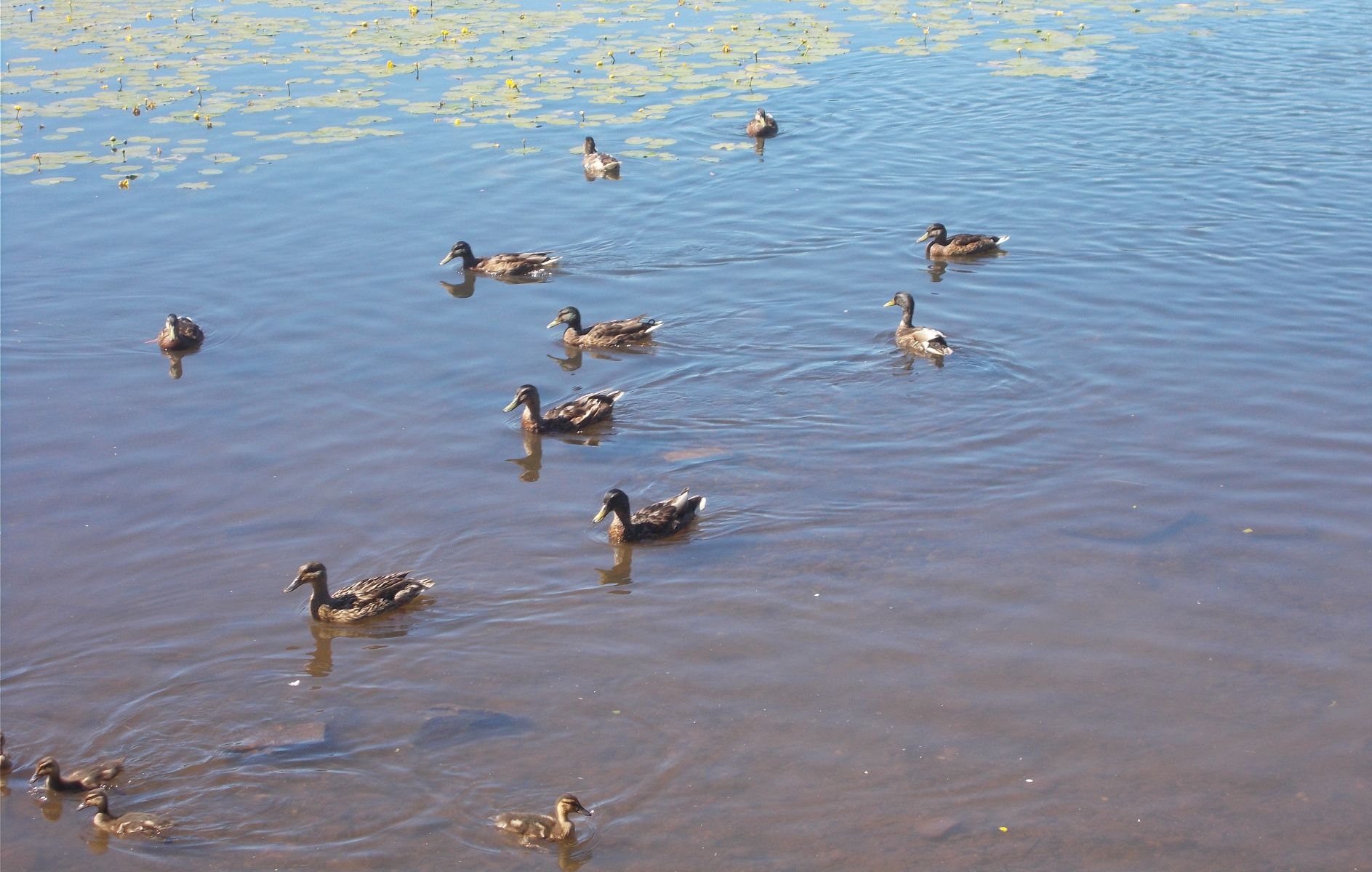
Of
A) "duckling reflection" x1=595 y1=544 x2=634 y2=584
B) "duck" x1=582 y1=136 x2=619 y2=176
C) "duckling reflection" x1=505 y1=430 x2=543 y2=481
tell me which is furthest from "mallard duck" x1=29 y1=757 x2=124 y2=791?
"duck" x1=582 y1=136 x2=619 y2=176

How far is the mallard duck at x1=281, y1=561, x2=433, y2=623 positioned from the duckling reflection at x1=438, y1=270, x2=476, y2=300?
664 cm

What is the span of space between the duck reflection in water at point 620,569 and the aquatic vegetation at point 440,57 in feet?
37.4

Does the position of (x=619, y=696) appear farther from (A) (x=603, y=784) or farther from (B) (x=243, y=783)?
(B) (x=243, y=783)

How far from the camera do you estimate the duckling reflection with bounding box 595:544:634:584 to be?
405 inches

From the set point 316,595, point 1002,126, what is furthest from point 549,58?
point 316,595

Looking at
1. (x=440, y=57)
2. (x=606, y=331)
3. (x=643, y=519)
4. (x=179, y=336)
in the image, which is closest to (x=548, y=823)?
(x=643, y=519)

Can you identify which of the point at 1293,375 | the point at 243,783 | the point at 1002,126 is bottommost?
the point at 243,783

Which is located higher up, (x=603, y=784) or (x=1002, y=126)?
(x=1002, y=126)

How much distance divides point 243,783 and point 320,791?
49 centimetres

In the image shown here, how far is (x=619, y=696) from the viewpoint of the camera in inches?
348

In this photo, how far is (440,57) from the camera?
26.3 m

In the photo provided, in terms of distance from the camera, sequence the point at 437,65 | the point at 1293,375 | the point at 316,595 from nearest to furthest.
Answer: the point at 316,595 → the point at 1293,375 → the point at 437,65

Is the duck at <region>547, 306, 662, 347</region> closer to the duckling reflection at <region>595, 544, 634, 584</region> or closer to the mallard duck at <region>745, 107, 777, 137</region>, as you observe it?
the duckling reflection at <region>595, 544, 634, 584</region>

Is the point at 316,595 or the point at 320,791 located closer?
the point at 320,791
